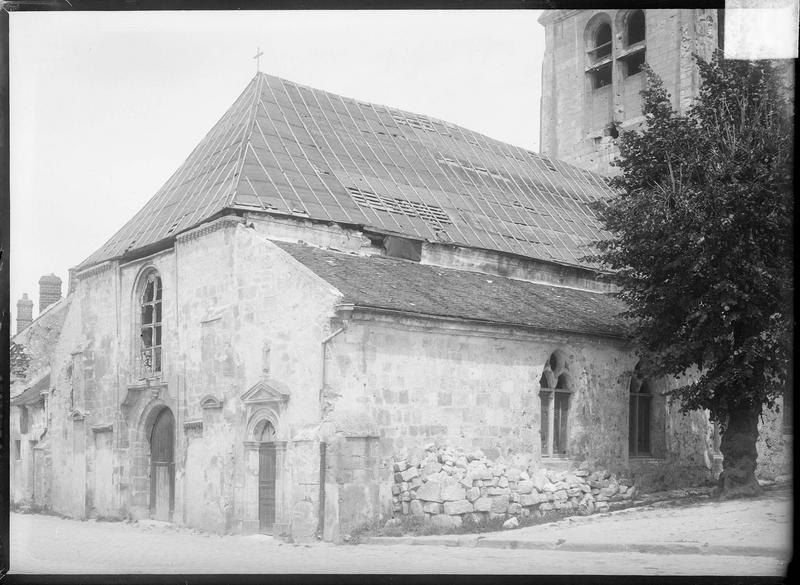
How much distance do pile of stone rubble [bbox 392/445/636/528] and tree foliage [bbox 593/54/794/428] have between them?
3083mm

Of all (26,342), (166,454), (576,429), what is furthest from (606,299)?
(26,342)

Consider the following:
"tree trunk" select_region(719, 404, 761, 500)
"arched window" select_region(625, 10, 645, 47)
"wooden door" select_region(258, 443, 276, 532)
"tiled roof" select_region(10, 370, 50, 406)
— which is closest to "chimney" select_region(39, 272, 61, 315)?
"tiled roof" select_region(10, 370, 50, 406)

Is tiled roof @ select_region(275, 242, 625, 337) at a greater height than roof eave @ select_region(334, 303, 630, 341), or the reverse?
tiled roof @ select_region(275, 242, 625, 337)

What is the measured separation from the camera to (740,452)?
19.1 metres

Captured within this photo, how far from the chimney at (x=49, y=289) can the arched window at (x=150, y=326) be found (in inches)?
66.5

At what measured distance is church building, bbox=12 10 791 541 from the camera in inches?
659

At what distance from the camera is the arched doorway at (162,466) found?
1908 centimetres

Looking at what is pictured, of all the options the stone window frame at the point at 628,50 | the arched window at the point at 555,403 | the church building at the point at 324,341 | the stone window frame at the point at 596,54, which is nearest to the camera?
the church building at the point at 324,341

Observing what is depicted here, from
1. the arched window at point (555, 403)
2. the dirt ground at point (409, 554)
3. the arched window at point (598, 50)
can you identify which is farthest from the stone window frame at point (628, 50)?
the dirt ground at point (409, 554)

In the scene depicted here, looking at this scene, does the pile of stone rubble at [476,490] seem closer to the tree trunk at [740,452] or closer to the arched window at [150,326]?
the tree trunk at [740,452]

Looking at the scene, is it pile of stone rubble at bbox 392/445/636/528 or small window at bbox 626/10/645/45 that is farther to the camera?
small window at bbox 626/10/645/45

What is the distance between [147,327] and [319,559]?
24.2ft

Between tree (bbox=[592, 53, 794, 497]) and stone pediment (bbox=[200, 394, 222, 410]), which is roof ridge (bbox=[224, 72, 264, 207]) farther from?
tree (bbox=[592, 53, 794, 497])

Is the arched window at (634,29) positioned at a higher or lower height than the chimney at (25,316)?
higher
